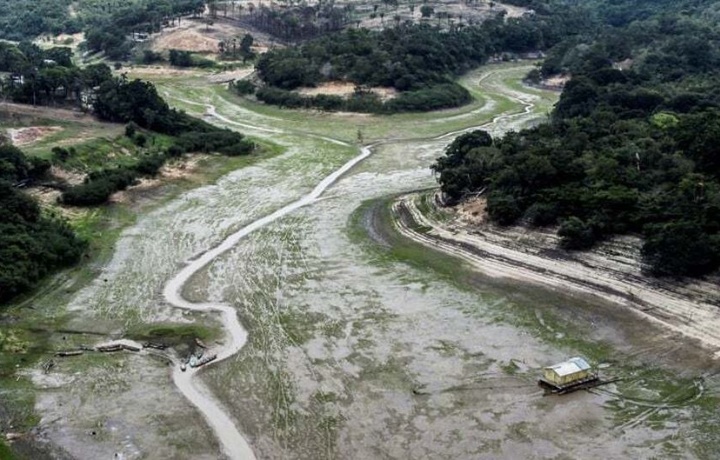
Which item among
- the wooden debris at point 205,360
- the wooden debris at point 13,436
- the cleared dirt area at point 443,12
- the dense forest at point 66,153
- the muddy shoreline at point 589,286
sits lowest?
the wooden debris at point 13,436

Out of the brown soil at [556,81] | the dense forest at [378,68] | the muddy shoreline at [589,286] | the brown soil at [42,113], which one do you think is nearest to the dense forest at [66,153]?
the brown soil at [42,113]

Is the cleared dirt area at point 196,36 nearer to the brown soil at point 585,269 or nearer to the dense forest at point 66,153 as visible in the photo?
the dense forest at point 66,153

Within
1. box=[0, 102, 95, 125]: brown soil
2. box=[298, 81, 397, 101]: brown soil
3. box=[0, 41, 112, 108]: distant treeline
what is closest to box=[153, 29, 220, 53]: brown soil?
box=[298, 81, 397, 101]: brown soil

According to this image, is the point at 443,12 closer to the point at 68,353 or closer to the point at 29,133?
the point at 29,133

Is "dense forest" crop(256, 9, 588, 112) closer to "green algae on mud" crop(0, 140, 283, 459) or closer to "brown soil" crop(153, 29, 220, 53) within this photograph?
"brown soil" crop(153, 29, 220, 53)

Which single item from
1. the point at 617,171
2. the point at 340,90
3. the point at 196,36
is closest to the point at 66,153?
the point at 617,171

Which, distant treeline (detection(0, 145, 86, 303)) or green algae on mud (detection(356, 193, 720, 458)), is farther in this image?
distant treeline (detection(0, 145, 86, 303))
